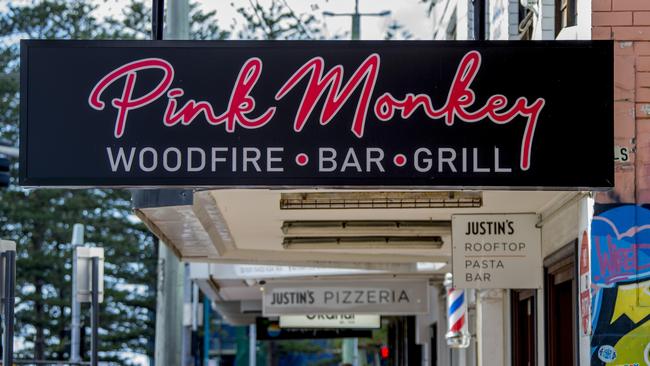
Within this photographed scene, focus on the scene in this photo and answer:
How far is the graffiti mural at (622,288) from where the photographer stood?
29.1 ft

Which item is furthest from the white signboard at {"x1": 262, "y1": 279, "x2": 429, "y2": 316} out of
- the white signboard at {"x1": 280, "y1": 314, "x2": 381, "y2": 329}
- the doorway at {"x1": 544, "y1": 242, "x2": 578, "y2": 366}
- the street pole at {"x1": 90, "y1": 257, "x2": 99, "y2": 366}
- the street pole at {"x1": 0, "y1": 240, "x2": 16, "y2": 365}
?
the street pole at {"x1": 0, "y1": 240, "x2": 16, "y2": 365}

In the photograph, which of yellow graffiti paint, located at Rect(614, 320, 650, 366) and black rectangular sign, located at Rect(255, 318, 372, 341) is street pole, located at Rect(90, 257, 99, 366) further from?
black rectangular sign, located at Rect(255, 318, 372, 341)

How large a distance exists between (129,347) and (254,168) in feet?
134

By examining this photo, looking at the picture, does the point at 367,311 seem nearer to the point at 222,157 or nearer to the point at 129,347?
the point at 222,157

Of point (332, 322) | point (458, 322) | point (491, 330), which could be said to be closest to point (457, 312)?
point (458, 322)

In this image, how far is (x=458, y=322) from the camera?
1697 cm

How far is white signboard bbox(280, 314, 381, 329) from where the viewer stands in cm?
2755

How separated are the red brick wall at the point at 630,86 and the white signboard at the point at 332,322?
61.0 feet

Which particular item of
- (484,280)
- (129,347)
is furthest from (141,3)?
(484,280)

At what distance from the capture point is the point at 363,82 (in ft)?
28.5

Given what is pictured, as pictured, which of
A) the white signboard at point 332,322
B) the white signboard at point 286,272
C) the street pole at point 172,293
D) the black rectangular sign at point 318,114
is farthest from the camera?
the white signboard at point 332,322

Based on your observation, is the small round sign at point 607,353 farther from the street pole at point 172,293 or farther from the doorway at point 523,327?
the street pole at point 172,293

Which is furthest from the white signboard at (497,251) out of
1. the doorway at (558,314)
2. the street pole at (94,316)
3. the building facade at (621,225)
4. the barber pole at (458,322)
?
the street pole at (94,316)

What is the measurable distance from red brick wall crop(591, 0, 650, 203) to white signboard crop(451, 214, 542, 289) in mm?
2729
